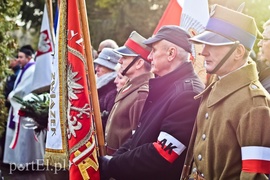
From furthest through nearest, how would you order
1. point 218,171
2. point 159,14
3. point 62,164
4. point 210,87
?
point 159,14 < point 62,164 < point 210,87 < point 218,171

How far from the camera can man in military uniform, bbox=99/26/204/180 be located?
4.33 meters

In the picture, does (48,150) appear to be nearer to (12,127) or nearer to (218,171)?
(218,171)

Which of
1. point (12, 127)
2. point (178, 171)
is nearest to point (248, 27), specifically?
point (178, 171)

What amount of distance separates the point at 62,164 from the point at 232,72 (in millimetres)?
2010

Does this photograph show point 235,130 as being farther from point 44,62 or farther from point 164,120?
point 44,62

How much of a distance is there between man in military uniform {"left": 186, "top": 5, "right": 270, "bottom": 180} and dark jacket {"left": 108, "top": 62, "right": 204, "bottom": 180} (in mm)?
364

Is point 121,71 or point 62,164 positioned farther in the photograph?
point 121,71

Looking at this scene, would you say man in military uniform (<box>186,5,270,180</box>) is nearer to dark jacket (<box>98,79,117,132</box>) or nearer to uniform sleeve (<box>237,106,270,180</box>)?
uniform sleeve (<box>237,106,270,180</box>)

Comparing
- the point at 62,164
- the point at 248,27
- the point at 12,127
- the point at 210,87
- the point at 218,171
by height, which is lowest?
the point at 12,127

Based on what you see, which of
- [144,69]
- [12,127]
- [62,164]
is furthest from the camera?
[12,127]

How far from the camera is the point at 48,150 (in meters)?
5.40

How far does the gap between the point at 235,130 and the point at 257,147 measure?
→ 21 cm

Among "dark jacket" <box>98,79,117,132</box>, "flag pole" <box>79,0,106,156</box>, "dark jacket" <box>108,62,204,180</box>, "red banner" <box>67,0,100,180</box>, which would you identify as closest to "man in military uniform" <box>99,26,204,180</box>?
"dark jacket" <box>108,62,204,180</box>

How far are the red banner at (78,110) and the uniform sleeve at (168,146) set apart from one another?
0.52m
